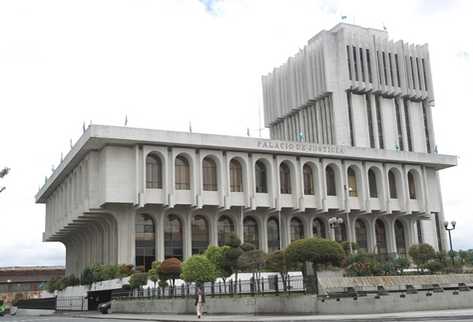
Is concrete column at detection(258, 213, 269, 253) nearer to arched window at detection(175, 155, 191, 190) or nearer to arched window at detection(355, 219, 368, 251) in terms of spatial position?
arched window at detection(175, 155, 191, 190)

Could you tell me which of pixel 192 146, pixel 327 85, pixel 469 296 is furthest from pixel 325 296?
pixel 327 85

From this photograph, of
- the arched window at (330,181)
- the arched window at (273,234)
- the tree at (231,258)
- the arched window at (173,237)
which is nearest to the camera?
the tree at (231,258)

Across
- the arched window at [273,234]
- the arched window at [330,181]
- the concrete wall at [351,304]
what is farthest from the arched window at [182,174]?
the concrete wall at [351,304]

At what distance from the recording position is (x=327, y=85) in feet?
254

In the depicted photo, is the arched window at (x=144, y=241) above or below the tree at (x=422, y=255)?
above

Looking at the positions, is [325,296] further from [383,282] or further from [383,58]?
[383,58]

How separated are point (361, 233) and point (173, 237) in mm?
21673

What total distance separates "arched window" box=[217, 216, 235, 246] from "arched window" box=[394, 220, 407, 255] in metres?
20.4

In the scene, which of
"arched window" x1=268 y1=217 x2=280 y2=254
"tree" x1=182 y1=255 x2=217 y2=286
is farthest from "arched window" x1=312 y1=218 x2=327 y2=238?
"tree" x1=182 y1=255 x2=217 y2=286

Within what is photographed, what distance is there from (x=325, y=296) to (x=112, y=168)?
32.1 m

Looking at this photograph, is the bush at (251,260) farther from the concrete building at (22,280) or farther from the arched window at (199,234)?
the concrete building at (22,280)

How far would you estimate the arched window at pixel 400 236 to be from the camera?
68.7 meters

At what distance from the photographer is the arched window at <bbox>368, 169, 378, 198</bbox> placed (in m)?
65.6

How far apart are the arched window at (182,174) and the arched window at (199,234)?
432 cm
